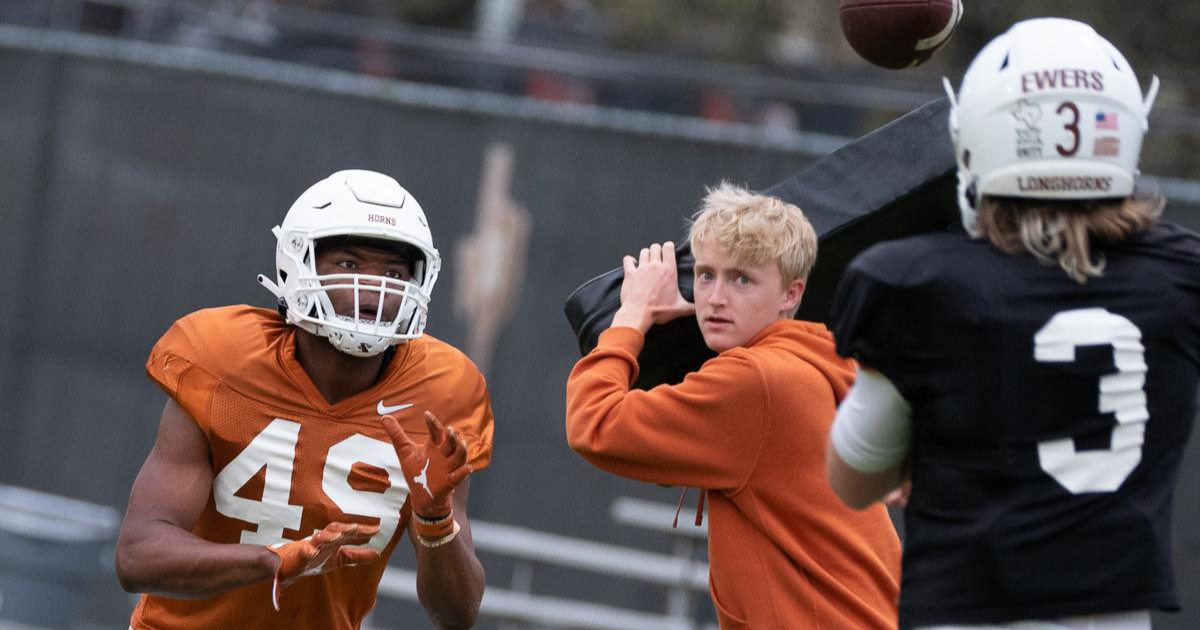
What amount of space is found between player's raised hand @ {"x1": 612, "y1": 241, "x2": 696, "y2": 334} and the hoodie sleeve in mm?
270

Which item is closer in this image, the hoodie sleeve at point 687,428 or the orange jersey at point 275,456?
the hoodie sleeve at point 687,428

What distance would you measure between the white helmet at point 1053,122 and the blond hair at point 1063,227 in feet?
0.10

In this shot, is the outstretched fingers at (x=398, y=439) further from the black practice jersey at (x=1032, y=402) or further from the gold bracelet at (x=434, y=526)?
the black practice jersey at (x=1032, y=402)

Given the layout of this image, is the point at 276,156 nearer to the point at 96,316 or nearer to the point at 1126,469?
the point at 96,316

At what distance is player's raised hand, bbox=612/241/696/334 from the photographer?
12.2 feet

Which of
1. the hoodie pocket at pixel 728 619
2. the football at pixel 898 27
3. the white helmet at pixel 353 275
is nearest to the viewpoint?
the hoodie pocket at pixel 728 619

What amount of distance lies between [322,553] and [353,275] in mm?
698

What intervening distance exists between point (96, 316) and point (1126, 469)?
6.38 m

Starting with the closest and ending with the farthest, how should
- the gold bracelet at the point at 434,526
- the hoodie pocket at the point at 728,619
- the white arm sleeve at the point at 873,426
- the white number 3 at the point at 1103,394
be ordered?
the white number 3 at the point at 1103,394
the white arm sleeve at the point at 873,426
the hoodie pocket at the point at 728,619
the gold bracelet at the point at 434,526

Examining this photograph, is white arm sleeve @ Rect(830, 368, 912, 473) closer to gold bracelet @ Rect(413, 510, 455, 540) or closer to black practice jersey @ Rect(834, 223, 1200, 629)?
black practice jersey @ Rect(834, 223, 1200, 629)

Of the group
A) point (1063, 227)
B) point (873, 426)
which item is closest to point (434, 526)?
point (873, 426)

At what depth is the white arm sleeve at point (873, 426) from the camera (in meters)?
2.73

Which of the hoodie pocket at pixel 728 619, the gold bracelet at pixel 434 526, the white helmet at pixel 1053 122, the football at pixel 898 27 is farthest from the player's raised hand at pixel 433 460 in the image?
the football at pixel 898 27

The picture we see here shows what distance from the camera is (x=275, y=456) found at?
3.77 m
